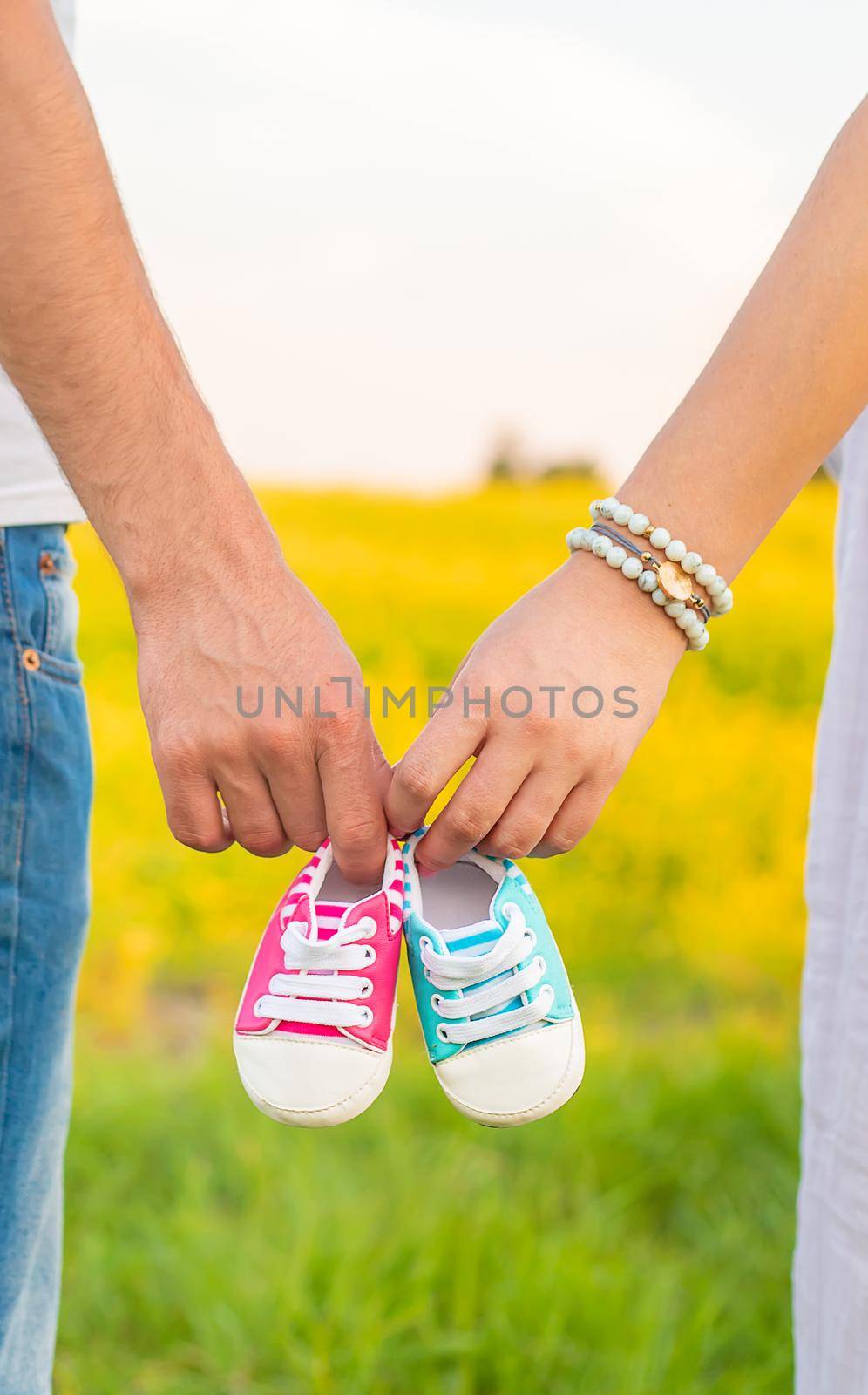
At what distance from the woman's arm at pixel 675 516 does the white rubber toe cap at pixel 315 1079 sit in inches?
9.3

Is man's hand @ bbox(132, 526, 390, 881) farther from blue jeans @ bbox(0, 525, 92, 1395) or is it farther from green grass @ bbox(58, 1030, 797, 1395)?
green grass @ bbox(58, 1030, 797, 1395)

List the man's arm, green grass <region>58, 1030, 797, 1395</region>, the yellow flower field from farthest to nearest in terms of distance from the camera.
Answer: the yellow flower field, green grass <region>58, 1030, 797, 1395</region>, the man's arm

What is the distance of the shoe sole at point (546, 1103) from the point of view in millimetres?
1174

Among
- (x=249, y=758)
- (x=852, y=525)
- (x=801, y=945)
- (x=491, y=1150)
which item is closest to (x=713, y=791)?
(x=801, y=945)

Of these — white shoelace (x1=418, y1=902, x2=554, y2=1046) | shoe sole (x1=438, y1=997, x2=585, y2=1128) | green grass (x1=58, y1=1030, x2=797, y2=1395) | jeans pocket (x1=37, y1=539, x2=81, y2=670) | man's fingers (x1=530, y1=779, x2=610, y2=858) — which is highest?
jeans pocket (x1=37, y1=539, x2=81, y2=670)

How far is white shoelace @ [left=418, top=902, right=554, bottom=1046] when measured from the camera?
1.18m

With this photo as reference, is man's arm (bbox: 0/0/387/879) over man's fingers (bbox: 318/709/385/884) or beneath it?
over

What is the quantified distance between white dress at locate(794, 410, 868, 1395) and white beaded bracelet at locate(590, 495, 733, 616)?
204 millimetres

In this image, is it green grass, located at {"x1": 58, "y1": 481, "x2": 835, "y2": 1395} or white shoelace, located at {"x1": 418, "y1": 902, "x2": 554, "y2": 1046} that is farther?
green grass, located at {"x1": 58, "y1": 481, "x2": 835, "y2": 1395}

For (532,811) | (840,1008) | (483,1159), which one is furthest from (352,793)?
(483,1159)

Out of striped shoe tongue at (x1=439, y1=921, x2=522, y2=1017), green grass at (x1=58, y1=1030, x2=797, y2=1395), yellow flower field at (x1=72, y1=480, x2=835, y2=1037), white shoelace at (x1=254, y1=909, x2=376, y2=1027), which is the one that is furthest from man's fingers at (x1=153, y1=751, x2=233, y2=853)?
yellow flower field at (x1=72, y1=480, x2=835, y2=1037)

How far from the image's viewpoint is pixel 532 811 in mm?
1111

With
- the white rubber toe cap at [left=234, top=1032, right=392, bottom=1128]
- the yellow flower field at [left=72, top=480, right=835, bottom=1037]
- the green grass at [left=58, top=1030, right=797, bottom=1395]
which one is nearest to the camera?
the white rubber toe cap at [left=234, top=1032, right=392, bottom=1128]

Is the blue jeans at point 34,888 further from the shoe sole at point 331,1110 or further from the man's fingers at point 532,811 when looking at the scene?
the man's fingers at point 532,811
